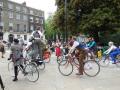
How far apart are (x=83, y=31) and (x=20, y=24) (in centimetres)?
6368

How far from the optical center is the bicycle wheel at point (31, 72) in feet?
48.6

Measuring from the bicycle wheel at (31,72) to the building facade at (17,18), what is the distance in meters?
75.2

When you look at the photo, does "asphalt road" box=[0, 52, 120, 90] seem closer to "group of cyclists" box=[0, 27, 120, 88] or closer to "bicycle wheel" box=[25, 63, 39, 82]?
"bicycle wheel" box=[25, 63, 39, 82]

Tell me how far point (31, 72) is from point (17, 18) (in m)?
85.6

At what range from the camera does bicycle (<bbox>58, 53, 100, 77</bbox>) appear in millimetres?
16169

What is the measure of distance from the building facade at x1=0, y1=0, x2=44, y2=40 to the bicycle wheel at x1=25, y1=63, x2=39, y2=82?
247 feet

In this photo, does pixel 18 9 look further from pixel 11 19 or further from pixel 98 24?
pixel 98 24

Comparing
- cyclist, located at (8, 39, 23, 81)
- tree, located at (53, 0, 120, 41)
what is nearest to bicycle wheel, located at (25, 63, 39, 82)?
cyclist, located at (8, 39, 23, 81)

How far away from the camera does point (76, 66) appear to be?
1650cm

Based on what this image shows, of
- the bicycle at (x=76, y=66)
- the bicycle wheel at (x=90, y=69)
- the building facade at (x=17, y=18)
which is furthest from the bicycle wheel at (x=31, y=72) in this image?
the building facade at (x=17, y=18)

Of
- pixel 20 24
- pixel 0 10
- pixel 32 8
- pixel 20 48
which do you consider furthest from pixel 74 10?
pixel 32 8

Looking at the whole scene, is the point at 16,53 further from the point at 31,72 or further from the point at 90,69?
the point at 90,69

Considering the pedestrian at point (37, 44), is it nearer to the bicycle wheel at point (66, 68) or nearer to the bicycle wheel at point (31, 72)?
the bicycle wheel at point (66, 68)

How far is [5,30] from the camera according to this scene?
300ft
